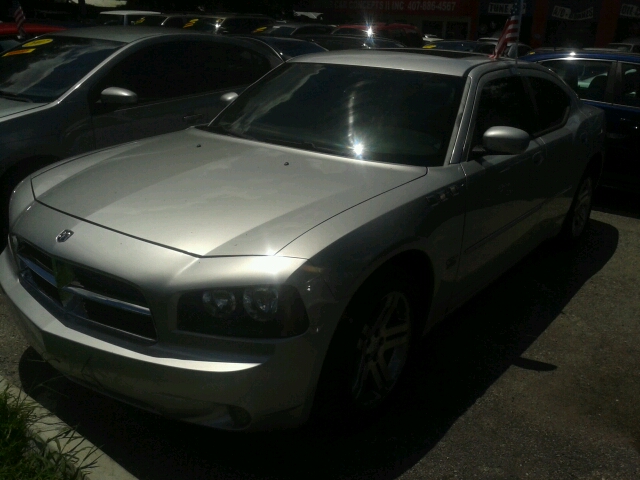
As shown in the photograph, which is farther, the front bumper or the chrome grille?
the chrome grille

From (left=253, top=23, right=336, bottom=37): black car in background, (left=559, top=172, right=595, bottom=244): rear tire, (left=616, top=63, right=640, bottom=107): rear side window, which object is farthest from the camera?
(left=253, top=23, right=336, bottom=37): black car in background

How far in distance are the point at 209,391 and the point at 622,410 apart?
2169 millimetres

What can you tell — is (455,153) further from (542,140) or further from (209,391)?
(209,391)

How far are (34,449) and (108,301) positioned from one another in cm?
71

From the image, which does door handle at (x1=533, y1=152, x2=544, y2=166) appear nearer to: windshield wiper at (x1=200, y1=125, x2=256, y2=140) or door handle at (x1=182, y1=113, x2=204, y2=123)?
windshield wiper at (x1=200, y1=125, x2=256, y2=140)

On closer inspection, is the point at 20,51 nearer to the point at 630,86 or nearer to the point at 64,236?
the point at 64,236

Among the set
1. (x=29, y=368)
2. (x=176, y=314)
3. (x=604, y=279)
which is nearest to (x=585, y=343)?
(x=604, y=279)

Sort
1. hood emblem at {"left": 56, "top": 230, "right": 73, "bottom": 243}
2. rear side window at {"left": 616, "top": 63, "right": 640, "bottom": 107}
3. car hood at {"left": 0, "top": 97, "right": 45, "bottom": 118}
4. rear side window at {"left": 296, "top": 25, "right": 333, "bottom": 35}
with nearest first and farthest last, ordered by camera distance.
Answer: hood emblem at {"left": 56, "top": 230, "right": 73, "bottom": 243} → car hood at {"left": 0, "top": 97, "right": 45, "bottom": 118} → rear side window at {"left": 616, "top": 63, "right": 640, "bottom": 107} → rear side window at {"left": 296, "top": 25, "right": 333, "bottom": 35}

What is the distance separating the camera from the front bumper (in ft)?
8.75

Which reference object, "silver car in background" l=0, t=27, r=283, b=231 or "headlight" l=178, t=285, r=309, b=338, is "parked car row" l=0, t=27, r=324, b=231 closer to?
"silver car in background" l=0, t=27, r=283, b=231

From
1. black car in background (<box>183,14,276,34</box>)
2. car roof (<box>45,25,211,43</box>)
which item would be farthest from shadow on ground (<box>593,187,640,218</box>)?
black car in background (<box>183,14,276,34</box>)

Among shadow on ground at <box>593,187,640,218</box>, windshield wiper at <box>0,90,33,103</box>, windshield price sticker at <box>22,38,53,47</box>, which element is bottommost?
shadow on ground at <box>593,187,640,218</box>

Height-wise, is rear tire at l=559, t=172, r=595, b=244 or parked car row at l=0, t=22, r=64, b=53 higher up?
parked car row at l=0, t=22, r=64, b=53

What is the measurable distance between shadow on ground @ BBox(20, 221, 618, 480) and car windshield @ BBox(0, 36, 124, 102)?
97.3 inches
